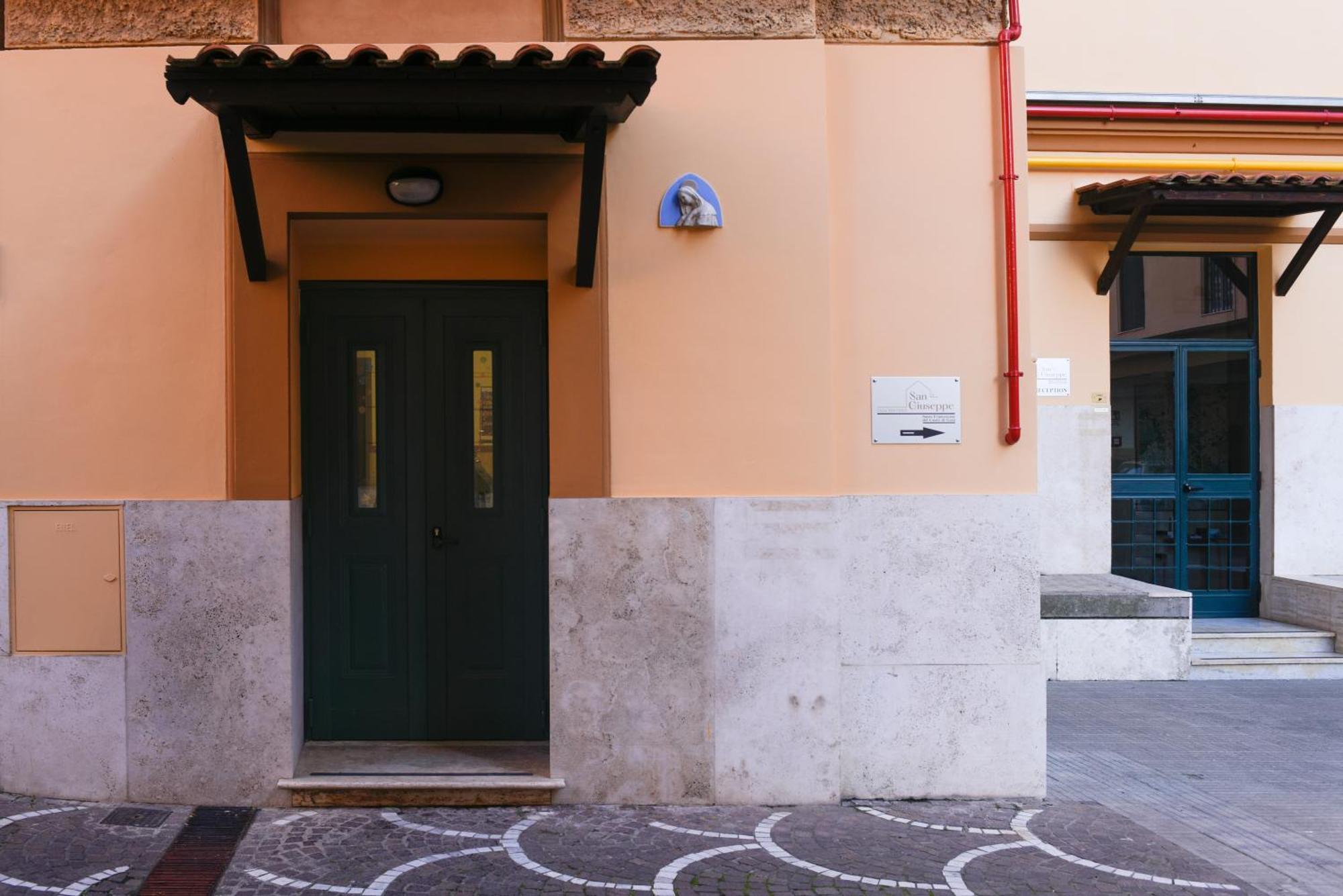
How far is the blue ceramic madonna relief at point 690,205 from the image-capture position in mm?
5539

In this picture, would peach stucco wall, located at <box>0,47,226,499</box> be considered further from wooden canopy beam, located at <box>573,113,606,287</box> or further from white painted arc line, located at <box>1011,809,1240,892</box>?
white painted arc line, located at <box>1011,809,1240,892</box>

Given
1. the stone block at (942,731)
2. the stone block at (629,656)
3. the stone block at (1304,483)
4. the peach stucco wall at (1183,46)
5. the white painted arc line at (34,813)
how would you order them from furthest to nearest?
the stone block at (1304,483), the peach stucco wall at (1183,46), the stone block at (942,731), the stone block at (629,656), the white painted arc line at (34,813)

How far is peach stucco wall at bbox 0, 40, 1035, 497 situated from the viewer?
18.1 ft

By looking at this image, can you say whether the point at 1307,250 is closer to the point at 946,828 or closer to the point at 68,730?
the point at 946,828

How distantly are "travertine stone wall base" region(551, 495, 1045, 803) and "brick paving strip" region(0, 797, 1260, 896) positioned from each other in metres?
0.18

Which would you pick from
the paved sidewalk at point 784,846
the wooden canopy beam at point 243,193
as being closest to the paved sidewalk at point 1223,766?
the paved sidewalk at point 784,846

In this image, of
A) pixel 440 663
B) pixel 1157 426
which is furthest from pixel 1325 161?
pixel 440 663

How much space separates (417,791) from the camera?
5414mm

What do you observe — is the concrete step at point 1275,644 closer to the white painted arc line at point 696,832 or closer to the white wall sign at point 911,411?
the white wall sign at point 911,411

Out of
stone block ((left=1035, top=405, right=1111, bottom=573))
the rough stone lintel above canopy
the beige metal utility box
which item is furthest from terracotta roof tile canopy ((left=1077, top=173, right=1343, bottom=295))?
the beige metal utility box

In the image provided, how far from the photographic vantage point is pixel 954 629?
5.70 meters

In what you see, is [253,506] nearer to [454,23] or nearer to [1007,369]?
[454,23]

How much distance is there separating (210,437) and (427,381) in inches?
47.2

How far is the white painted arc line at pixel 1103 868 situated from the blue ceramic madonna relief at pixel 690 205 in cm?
331
